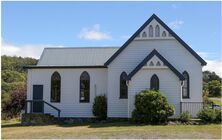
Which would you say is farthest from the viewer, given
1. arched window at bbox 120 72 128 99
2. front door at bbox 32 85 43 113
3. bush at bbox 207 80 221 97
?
bush at bbox 207 80 221 97

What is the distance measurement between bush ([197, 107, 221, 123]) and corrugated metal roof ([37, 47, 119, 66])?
29.9ft

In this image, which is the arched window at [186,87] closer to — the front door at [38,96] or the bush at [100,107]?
the bush at [100,107]

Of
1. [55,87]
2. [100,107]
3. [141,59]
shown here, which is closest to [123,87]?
[100,107]

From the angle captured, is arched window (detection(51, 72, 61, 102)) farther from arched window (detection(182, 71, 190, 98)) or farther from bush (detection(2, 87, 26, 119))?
bush (detection(2, 87, 26, 119))

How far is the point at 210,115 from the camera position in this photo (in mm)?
25656

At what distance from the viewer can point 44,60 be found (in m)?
32.3

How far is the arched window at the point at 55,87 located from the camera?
30891 millimetres

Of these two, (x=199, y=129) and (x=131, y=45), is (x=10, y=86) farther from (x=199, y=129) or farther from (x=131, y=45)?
(x=199, y=129)

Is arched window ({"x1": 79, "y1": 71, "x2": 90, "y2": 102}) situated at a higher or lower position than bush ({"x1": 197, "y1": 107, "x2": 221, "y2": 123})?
higher

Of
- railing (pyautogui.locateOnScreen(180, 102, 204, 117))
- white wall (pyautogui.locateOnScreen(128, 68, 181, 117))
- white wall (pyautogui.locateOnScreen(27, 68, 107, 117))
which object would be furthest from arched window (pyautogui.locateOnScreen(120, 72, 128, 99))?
railing (pyautogui.locateOnScreen(180, 102, 204, 117))

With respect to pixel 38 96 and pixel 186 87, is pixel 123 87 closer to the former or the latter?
pixel 186 87

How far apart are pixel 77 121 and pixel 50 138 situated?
1113 centimetres

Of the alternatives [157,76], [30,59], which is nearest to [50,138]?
[157,76]

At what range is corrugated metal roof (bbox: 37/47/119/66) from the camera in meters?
31.5
